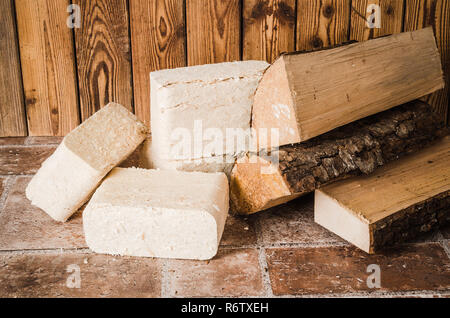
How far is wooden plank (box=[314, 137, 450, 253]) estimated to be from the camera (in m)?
1.79

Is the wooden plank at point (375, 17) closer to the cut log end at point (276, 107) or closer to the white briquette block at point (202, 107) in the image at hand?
the white briquette block at point (202, 107)

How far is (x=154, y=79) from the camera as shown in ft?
6.81

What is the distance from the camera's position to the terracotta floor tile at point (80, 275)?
5.36 feet

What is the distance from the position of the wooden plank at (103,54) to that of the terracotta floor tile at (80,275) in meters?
1.12

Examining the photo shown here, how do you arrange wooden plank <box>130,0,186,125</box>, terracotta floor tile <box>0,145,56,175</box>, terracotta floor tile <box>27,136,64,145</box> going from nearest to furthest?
terracotta floor tile <box>0,145,56,175</box>, wooden plank <box>130,0,186,125</box>, terracotta floor tile <box>27,136,64,145</box>

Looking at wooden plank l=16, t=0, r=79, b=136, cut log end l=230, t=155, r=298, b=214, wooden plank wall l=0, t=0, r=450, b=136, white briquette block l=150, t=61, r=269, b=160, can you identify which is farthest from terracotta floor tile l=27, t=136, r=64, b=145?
cut log end l=230, t=155, r=298, b=214

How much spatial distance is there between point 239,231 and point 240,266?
0.25 meters

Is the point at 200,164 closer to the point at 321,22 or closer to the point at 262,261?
the point at 262,261

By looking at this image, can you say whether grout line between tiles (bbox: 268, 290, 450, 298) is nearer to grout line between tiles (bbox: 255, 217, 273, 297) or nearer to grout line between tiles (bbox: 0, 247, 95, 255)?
grout line between tiles (bbox: 255, 217, 273, 297)

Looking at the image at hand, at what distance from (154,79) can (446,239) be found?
1.24 meters

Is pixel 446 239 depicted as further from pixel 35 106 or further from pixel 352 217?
pixel 35 106

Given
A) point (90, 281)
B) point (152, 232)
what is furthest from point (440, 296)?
point (90, 281)

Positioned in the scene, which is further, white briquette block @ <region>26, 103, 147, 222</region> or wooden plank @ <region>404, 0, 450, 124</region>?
wooden plank @ <region>404, 0, 450, 124</region>

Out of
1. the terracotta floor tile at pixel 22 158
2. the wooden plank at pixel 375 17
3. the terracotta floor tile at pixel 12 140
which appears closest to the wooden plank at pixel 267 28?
the wooden plank at pixel 375 17
